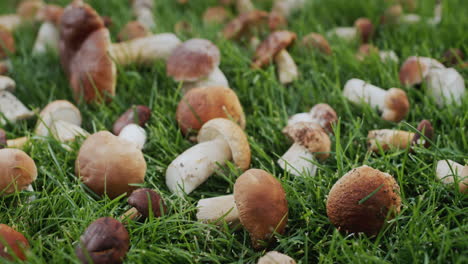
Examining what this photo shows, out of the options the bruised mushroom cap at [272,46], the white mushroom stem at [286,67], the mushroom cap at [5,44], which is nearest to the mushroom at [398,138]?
the white mushroom stem at [286,67]

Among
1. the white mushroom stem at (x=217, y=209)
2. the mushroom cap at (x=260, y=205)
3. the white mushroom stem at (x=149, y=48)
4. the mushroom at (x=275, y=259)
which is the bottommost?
the white mushroom stem at (x=217, y=209)

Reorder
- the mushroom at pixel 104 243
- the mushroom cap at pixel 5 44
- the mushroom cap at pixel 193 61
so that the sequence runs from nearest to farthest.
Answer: the mushroom at pixel 104 243 → the mushroom cap at pixel 193 61 → the mushroom cap at pixel 5 44

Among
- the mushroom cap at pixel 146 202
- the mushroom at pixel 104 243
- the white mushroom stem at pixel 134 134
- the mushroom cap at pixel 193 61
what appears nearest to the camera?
the mushroom at pixel 104 243

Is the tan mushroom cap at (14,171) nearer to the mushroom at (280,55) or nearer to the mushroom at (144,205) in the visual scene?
the mushroom at (144,205)

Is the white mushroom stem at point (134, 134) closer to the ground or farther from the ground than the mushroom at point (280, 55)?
closer to the ground

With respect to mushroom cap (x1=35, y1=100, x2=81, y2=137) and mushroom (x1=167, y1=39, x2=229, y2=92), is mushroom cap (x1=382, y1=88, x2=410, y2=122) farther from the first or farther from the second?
mushroom cap (x1=35, y1=100, x2=81, y2=137)

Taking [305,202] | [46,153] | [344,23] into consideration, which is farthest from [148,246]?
[344,23]

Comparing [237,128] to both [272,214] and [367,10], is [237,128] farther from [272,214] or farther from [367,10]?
[367,10]
